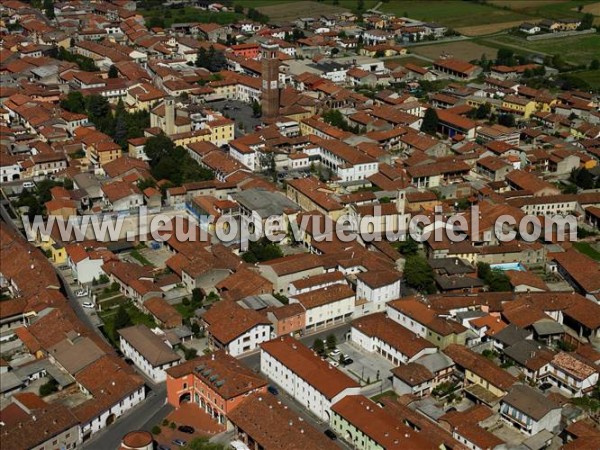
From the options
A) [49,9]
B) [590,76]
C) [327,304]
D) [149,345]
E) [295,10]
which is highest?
[49,9]

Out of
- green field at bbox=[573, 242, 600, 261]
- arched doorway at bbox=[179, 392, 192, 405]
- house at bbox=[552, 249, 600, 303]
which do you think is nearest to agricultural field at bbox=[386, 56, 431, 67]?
green field at bbox=[573, 242, 600, 261]

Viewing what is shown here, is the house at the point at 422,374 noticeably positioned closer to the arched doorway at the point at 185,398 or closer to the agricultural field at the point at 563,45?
the arched doorway at the point at 185,398

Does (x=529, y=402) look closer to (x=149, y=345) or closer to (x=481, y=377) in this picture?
(x=481, y=377)

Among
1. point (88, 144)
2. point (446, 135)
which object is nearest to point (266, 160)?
point (88, 144)

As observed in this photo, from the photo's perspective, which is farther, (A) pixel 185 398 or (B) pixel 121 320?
(B) pixel 121 320

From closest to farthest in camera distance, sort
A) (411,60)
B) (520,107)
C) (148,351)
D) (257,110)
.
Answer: (148,351) < (257,110) < (520,107) < (411,60)

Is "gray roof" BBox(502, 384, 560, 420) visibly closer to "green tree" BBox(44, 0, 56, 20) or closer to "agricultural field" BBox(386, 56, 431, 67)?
"agricultural field" BBox(386, 56, 431, 67)

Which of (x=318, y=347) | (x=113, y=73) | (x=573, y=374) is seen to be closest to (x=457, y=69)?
(x=113, y=73)

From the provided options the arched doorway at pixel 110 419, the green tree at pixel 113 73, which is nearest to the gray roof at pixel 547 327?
the arched doorway at pixel 110 419
